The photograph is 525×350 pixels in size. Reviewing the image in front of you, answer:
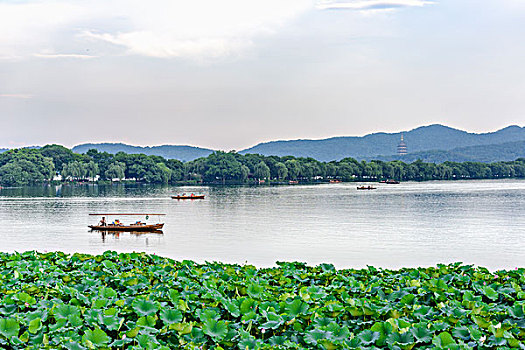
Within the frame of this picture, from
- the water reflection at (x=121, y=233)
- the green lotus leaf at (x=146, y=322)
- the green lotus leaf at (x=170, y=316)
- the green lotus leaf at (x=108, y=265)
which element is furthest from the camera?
the water reflection at (x=121, y=233)

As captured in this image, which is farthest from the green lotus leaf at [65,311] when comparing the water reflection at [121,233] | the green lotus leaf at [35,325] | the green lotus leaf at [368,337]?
the water reflection at [121,233]

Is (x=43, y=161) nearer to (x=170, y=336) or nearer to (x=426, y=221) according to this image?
(x=426, y=221)

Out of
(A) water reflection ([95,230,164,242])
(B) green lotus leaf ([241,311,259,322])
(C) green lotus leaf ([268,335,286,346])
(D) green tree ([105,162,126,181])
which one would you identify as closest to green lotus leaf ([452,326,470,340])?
(C) green lotus leaf ([268,335,286,346])

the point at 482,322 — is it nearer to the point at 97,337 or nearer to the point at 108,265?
the point at 97,337

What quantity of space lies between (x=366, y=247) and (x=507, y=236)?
893cm

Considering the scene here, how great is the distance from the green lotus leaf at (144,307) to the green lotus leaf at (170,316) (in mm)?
139

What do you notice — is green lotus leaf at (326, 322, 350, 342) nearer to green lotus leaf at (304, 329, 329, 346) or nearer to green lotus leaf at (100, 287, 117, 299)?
green lotus leaf at (304, 329, 329, 346)

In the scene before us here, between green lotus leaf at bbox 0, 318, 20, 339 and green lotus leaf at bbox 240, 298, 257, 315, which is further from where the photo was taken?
green lotus leaf at bbox 240, 298, 257, 315

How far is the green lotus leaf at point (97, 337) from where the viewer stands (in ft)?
14.9

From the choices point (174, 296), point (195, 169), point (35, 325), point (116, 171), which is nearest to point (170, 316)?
point (174, 296)

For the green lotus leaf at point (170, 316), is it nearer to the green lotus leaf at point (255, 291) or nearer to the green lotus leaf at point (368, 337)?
the green lotus leaf at point (255, 291)

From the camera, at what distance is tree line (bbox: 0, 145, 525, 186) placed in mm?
116000

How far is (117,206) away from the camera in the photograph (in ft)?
184

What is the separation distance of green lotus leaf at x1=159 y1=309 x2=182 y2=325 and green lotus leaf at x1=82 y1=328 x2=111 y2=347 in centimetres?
57
